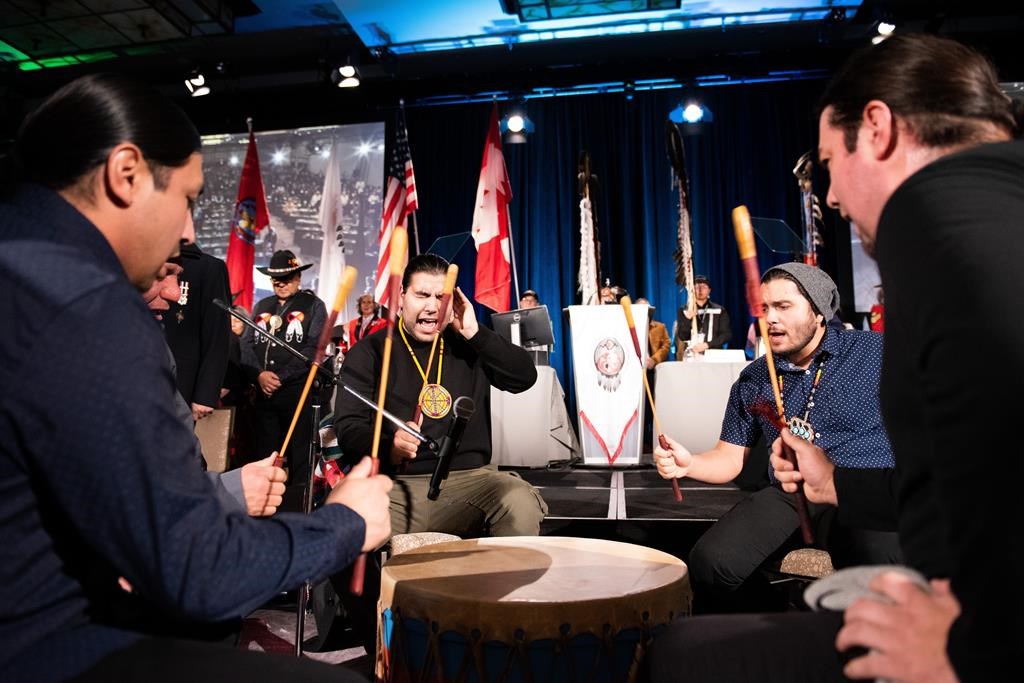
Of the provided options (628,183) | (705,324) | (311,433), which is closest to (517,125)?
(628,183)

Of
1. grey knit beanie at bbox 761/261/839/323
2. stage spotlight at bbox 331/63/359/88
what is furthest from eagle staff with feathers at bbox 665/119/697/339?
grey knit beanie at bbox 761/261/839/323

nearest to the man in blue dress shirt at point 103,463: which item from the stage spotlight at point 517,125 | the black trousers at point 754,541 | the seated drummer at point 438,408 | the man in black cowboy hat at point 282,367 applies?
the seated drummer at point 438,408

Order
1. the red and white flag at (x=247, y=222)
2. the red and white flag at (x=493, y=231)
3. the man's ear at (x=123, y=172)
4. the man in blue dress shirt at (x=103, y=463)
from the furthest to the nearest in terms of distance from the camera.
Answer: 1. the red and white flag at (x=247, y=222)
2. the red and white flag at (x=493, y=231)
3. the man's ear at (x=123, y=172)
4. the man in blue dress shirt at (x=103, y=463)

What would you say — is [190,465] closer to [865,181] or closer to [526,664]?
[526,664]

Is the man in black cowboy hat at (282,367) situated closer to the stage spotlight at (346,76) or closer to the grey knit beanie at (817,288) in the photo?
the grey knit beanie at (817,288)

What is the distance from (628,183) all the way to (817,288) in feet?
29.4

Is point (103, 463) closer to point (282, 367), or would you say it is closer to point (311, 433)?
point (311, 433)

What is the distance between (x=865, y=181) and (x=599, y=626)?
1006 millimetres

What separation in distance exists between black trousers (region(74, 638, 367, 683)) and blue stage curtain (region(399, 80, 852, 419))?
9727 millimetres

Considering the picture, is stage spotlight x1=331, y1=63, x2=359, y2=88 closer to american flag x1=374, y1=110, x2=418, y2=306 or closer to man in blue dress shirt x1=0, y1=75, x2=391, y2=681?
american flag x1=374, y1=110, x2=418, y2=306

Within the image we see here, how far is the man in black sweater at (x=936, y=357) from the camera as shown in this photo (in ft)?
2.21

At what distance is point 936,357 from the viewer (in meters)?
0.73

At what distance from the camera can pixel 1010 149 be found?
85 cm

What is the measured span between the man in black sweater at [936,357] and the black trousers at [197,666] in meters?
0.63
